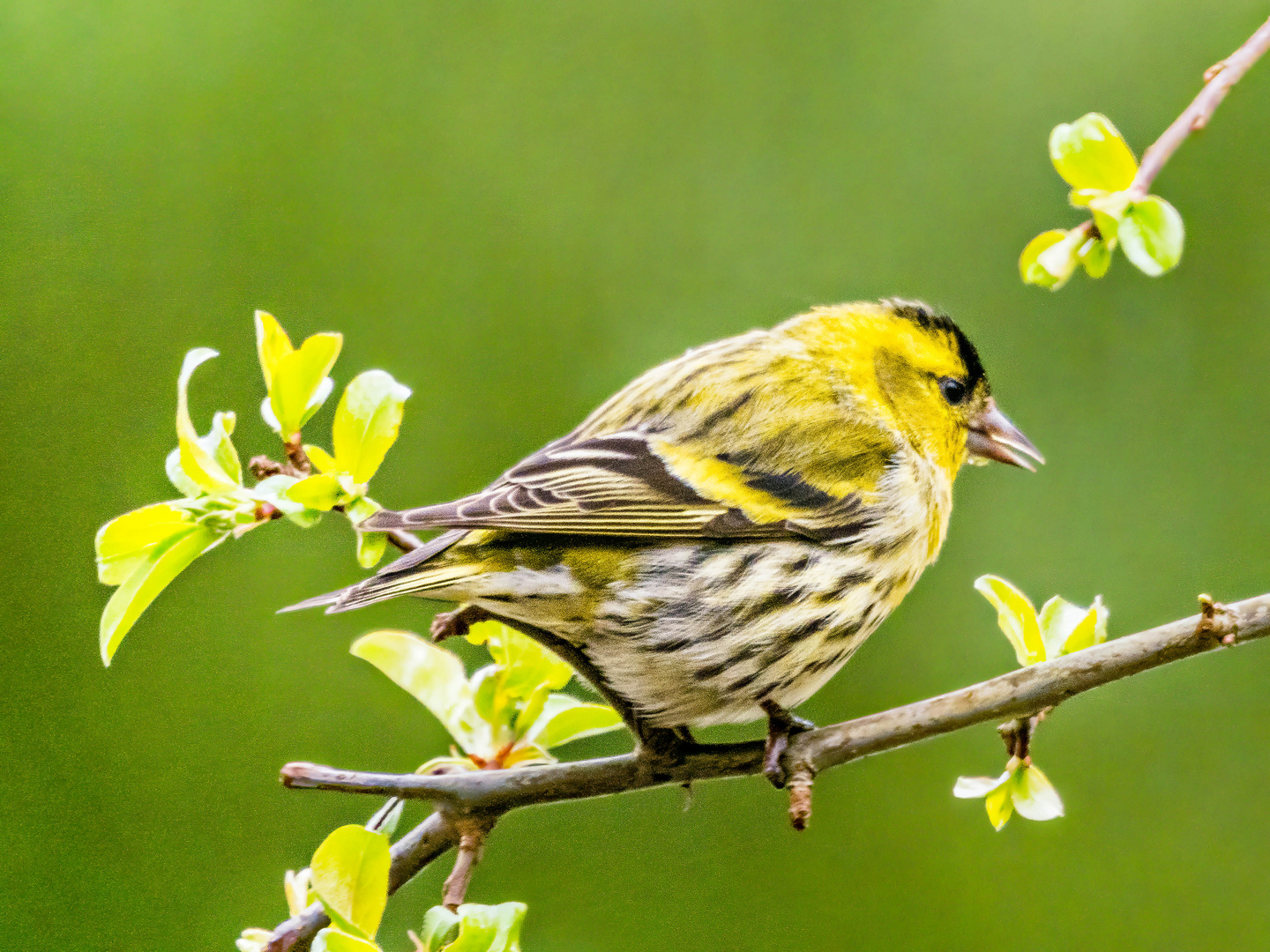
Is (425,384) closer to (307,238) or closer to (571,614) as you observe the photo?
(307,238)

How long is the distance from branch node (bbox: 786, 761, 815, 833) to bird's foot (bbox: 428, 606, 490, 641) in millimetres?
371

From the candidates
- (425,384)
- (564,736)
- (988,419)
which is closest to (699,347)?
(988,419)

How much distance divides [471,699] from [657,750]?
7.9 inches

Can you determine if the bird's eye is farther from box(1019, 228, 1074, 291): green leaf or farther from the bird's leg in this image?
box(1019, 228, 1074, 291): green leaf

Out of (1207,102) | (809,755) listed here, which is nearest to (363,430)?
(809,755)

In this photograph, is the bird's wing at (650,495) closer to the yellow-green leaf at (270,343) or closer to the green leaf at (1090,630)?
the yellow-green leaf at (270,343)

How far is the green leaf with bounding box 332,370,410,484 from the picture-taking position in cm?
119

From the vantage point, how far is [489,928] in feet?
3.47

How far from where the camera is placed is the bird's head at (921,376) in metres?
1.84

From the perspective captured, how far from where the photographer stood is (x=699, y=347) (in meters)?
1.86

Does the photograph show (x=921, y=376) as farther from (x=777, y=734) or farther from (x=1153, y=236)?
(x=1153, y=236)

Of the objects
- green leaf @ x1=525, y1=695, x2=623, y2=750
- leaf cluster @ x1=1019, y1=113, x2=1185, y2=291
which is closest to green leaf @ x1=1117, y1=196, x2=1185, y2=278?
leaf cluster @ x1=1019, y1=113, x2=1185, y2=291

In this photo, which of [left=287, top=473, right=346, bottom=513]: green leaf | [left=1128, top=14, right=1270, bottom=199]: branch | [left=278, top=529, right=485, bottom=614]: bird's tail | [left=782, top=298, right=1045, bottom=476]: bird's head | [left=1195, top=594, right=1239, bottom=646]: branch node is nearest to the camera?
[left=1128, top=14, right=1270, bottom=199]: branch

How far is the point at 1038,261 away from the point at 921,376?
2.77ft
